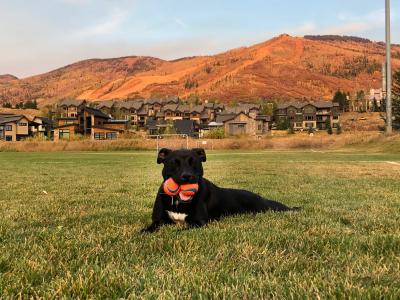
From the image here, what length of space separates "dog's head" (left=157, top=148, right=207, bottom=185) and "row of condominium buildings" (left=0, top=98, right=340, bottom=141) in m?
74.9

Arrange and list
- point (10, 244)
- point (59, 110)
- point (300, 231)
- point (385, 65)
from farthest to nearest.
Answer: point (59, 110) → point (385, 65) → point (300, 231) → point (10, 244)

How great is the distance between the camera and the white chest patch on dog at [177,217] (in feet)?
16.7

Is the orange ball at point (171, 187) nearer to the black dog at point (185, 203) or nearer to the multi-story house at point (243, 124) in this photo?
the black dog at point (185, 203)

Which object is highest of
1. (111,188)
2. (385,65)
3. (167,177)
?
(385,65)

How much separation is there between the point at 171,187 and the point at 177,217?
0.52m

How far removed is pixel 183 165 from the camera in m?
4.91

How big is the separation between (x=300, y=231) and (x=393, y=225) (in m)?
1.32

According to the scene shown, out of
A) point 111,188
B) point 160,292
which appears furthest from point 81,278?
point 111,188

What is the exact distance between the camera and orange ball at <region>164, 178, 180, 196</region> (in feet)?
15.7

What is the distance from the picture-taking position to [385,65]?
40.8 metres

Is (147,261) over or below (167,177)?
below

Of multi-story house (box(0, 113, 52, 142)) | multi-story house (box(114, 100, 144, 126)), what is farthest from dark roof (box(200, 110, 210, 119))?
multi-story house (box(0, 113, 52, 142))

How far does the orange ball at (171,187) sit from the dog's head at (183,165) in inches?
1.7

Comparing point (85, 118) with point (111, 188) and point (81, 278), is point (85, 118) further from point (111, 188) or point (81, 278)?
point (81, 278)
